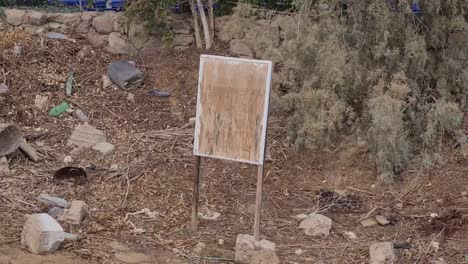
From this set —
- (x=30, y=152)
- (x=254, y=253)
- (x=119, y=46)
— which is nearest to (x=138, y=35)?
(x=119, y=46)

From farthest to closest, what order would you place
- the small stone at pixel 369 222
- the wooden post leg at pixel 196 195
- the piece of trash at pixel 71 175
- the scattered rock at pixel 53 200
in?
the piece of trash at pixel 71 175, the small stone at pixel 369 222, the scattered rock at pixel 53 200, the wooden post leg at pixel 196 195

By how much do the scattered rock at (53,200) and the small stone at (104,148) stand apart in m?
0.98

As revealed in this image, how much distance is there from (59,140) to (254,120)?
2658 millimetres

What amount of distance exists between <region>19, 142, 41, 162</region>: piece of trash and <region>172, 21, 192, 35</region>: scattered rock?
8.48 feet

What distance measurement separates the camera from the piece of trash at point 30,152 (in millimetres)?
6422

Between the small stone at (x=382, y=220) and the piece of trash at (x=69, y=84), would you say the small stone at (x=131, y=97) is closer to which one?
the piece of trash at (x=69, y=84)

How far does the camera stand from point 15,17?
8680 millimetres

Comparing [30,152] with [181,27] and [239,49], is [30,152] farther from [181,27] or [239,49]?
[239,49]

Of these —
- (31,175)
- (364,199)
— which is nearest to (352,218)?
(364,199)

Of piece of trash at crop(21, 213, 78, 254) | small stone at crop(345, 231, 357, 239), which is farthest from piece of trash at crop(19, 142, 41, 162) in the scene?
small stone at crop(345, 231, 357, 239)

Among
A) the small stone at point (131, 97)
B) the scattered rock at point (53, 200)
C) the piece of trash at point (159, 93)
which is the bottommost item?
the scattered rock at point (53, 200)

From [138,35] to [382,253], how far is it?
4509 millimetres

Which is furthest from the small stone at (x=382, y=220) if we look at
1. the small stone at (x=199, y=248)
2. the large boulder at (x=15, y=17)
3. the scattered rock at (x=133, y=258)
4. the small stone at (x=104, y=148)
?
the large boulder at (x=15, y=17)

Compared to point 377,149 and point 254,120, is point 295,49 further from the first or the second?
point 254,120
